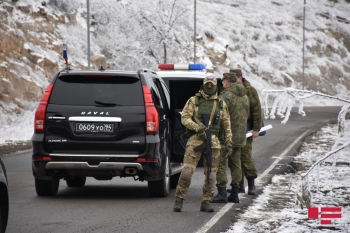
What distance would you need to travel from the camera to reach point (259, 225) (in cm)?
898

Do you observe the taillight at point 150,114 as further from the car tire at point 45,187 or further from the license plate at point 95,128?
the car tire at point 45,187

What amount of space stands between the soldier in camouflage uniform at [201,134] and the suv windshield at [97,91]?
1062 millimetres

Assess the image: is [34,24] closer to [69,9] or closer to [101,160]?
[69,9]

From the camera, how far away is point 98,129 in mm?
10633

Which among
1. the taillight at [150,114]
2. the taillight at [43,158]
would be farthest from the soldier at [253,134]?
the taillight at [43,158]

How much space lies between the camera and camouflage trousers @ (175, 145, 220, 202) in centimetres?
996

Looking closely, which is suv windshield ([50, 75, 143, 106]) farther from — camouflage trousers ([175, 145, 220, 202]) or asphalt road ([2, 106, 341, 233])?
asphalt road ([2, 106, 341, 233])

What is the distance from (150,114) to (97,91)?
839mm

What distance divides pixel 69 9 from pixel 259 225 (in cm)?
3893

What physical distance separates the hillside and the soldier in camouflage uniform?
5.44 metres

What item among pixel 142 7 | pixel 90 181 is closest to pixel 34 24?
pixel 142 7

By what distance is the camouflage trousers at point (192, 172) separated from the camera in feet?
32.7

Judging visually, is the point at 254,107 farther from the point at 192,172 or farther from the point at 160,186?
the point at 192,172
